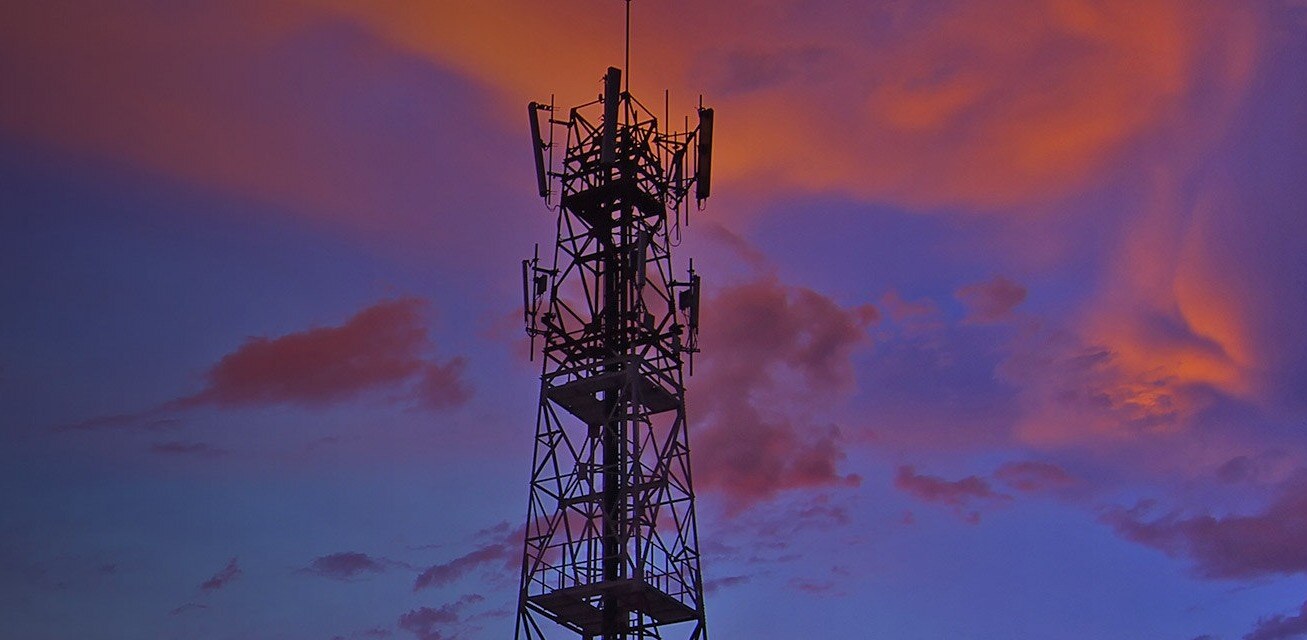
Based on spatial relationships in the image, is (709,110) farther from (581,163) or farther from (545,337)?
(545,337)

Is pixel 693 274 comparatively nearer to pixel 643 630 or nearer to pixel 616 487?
pixel 616 487

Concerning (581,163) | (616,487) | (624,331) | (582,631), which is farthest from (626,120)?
(582,631)

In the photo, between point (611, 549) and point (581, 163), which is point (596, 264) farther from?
point (611, 549)

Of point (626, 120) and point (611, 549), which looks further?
point (626, 120)

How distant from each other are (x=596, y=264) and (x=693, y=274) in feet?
16.2

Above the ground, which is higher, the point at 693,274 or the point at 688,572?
the point at 693,274

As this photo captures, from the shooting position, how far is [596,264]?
111 metres

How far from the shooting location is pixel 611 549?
103 meters

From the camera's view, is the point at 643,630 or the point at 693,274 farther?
the point at 693,274

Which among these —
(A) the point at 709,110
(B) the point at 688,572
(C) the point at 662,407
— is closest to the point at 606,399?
(C) the point at 662,407

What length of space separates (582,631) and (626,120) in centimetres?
2666

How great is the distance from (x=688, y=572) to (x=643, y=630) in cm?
398

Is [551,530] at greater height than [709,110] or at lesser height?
lesser

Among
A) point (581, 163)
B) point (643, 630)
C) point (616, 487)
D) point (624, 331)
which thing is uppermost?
point (581, 163)
